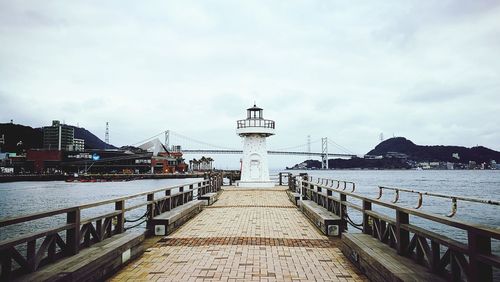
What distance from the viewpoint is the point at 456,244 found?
3740 millimetres

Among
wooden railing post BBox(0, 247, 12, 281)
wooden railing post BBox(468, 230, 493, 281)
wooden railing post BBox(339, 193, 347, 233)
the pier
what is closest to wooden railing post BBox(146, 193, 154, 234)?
the pier

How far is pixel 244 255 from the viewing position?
6562 mm

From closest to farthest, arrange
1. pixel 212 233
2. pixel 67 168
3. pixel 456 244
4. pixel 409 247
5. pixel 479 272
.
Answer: pixel 479 272 < pixel 456 244 < pixel 409 247 < pixel 212 233 < pixel 67 168

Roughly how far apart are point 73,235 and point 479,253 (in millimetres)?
4901

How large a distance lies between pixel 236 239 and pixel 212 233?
3.28 feet

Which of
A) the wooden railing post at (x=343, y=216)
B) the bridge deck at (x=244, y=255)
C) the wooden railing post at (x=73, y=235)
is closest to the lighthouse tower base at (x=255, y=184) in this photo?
the bridge deck at (x=244, y=255)

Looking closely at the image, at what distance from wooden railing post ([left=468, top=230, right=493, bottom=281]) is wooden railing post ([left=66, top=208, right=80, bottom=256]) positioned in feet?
15.8

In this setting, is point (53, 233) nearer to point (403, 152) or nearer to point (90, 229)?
point (90, 229)

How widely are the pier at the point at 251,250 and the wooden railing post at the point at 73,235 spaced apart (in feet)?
0.04

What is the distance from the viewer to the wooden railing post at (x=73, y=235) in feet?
16.6

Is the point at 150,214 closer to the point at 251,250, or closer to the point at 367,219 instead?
A: the point at 251,250

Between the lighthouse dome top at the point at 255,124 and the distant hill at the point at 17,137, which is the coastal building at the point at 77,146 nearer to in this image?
the distant hill at the point at 17,137

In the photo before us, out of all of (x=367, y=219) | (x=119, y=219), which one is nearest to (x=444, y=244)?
(x=367, y=219)

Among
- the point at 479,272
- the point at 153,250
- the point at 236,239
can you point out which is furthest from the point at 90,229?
the point at 479,272
